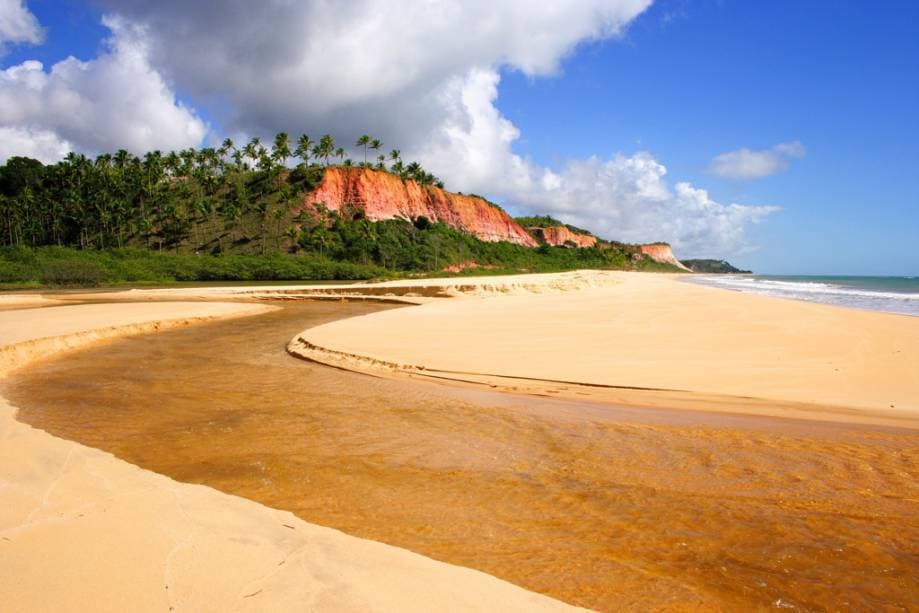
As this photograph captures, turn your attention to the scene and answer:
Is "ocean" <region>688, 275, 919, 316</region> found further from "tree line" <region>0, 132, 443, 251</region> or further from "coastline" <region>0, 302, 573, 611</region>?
"tree line" <region>0, 132, 443, 251</region>

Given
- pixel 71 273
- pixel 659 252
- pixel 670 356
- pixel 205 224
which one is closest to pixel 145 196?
pixel 205 224

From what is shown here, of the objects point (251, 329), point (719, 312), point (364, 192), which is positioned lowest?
point (251, 329)

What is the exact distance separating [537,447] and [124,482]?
4183 mm

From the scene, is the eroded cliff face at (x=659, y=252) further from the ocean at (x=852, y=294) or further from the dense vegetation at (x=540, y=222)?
the ocean at (x=852, y=294)

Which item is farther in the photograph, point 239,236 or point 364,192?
point 364,192

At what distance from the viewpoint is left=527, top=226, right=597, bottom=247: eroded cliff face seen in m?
129

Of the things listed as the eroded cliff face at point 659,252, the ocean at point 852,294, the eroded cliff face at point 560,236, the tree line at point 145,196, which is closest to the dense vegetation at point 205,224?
the tree line at point 145,196

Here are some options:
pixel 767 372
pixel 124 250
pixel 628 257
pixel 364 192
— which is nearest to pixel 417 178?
pixel 364 192

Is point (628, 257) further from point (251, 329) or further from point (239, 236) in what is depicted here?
point (251, 329)

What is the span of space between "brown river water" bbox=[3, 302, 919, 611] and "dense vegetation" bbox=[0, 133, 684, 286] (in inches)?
1927

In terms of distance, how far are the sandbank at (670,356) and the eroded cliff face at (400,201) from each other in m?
62.5

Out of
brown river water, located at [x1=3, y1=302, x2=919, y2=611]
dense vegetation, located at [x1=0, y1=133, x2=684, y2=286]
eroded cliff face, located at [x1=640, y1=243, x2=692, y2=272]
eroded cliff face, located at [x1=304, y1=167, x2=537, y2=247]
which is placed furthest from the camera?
eroded cliff face, located at [x1=640, y1=243, x2=692, y2=272]

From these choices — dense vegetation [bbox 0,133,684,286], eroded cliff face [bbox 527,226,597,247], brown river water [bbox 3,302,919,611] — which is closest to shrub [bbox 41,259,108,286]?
dense vegetation [bbox 0,133,684,286]

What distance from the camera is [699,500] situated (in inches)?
177
